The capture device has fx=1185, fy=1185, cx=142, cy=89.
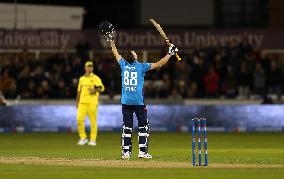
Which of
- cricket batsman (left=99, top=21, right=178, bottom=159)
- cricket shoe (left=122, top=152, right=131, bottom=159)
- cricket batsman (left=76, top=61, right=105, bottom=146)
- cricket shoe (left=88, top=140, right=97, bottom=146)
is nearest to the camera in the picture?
cricket batsman (left=99, top=21, right=178, bottom=159)

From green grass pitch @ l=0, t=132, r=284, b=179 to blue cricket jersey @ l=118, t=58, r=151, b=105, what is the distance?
1429 millimetres

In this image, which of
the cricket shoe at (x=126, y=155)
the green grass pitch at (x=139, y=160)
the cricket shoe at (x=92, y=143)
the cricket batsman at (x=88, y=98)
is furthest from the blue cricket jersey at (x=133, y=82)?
the cricket batsman at (x=88, y=98)

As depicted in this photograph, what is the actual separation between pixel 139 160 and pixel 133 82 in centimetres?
186

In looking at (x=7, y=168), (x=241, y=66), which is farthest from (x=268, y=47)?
(x=7, y=168)

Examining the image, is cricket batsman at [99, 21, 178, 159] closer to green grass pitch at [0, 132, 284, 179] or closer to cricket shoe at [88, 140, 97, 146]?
green grass pitch at [0, 132, 284, 179]

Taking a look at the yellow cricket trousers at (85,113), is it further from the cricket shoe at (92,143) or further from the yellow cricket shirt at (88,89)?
the cricket shoe at (92,143)

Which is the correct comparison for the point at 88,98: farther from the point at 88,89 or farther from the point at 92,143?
the point at 92,143

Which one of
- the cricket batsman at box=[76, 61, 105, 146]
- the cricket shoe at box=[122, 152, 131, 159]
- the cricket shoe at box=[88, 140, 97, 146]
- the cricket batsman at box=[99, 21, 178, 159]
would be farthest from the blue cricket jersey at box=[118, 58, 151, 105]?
the cricket batsman at box=[76, 61, 105, 146]

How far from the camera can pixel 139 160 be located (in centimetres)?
2758

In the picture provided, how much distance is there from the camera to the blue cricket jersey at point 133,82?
27.8 meters

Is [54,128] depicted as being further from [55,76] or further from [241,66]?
[241,66]

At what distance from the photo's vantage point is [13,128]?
4256 centimetres

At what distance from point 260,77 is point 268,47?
3.32 m

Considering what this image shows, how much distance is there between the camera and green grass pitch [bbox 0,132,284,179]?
23.6m
